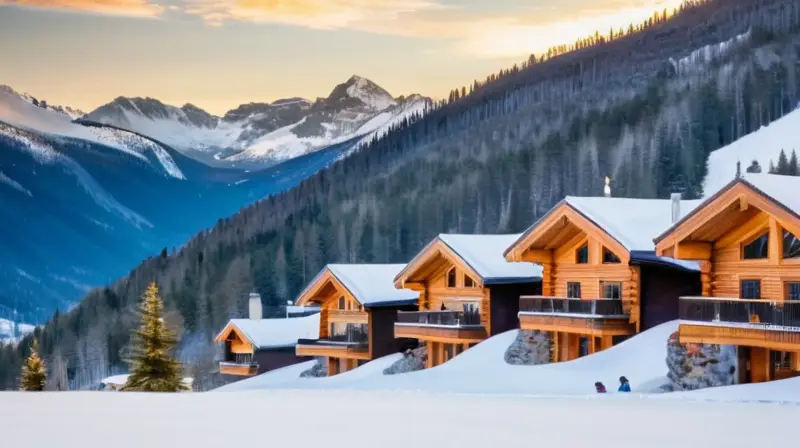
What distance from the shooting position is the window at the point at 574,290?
39188 millimetres

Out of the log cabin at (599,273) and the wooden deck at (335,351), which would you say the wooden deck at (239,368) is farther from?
the log cabin at (599,273)

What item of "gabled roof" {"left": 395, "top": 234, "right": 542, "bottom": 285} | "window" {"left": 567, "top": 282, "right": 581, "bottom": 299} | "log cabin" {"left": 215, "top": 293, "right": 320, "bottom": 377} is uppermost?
"gabled roof" {"left": 395, "top": 234, "right": 542, "bottom": 285}

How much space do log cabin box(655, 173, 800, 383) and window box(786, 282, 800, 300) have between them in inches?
1.0

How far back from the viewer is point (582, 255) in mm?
38969

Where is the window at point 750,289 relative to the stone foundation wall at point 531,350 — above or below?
above

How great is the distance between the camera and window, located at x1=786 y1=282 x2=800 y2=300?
29312mm

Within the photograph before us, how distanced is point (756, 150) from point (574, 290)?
440 feet

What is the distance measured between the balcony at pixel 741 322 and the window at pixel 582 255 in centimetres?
873

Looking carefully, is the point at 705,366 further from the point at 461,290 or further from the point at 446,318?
the point at 461,290

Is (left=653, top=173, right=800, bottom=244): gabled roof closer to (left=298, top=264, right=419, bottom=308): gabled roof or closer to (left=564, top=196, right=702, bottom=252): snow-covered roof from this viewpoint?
(left=564, top=196, right=702, bottom=252): snow-covered roof

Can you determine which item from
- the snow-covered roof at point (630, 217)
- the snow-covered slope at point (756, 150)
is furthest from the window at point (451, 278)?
the snow-covered slope at point (756, 150)

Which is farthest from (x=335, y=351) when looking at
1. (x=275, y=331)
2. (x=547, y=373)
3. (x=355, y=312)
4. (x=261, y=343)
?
(x=547, y=373)

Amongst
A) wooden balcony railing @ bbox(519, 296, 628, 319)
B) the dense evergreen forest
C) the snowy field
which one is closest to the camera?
the snowy field

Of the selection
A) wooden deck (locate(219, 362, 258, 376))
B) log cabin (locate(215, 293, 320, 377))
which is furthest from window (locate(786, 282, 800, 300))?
wooden deck (locate(219, 362, 258, 376))
